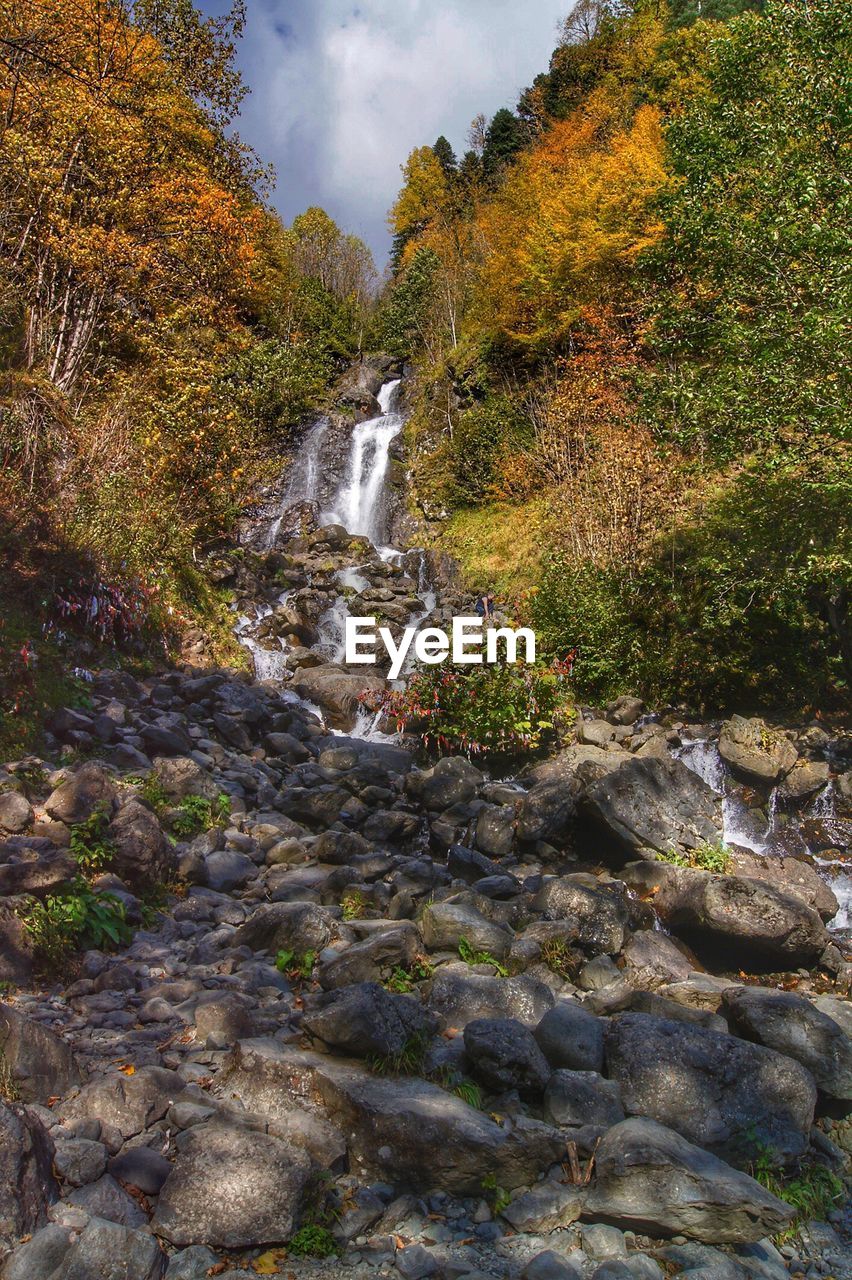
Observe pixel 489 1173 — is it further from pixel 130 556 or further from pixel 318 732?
pixel 130 556

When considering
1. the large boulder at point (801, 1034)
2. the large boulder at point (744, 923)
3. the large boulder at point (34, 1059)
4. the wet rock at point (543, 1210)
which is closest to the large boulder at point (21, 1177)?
the large boulder at point (34, 1059)

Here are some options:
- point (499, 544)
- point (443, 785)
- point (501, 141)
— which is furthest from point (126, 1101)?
point (501, 141)

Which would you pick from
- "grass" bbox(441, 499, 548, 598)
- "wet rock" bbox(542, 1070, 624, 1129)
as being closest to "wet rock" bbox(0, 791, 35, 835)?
"wet rock" bbox(542, 1070, 624, 1129)

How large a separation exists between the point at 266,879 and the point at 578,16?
45.6m

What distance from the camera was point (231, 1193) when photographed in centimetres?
352

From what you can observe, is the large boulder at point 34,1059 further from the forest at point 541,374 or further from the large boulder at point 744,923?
the large boulder at point 744,923

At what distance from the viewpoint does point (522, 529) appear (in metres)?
17.9

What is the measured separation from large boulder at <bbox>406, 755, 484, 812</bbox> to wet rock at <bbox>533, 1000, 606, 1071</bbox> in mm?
4785

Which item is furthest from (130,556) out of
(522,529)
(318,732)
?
(522,529)

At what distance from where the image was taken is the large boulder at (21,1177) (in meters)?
3.08

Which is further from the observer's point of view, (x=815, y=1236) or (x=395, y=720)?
(x=395, y=720)

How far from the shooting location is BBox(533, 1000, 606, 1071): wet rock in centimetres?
495

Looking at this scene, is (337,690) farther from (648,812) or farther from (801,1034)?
(801,1034)

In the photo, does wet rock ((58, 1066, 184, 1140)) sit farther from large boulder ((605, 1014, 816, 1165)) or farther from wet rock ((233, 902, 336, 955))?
large boulder ((605, 1014, 816, 1165))
